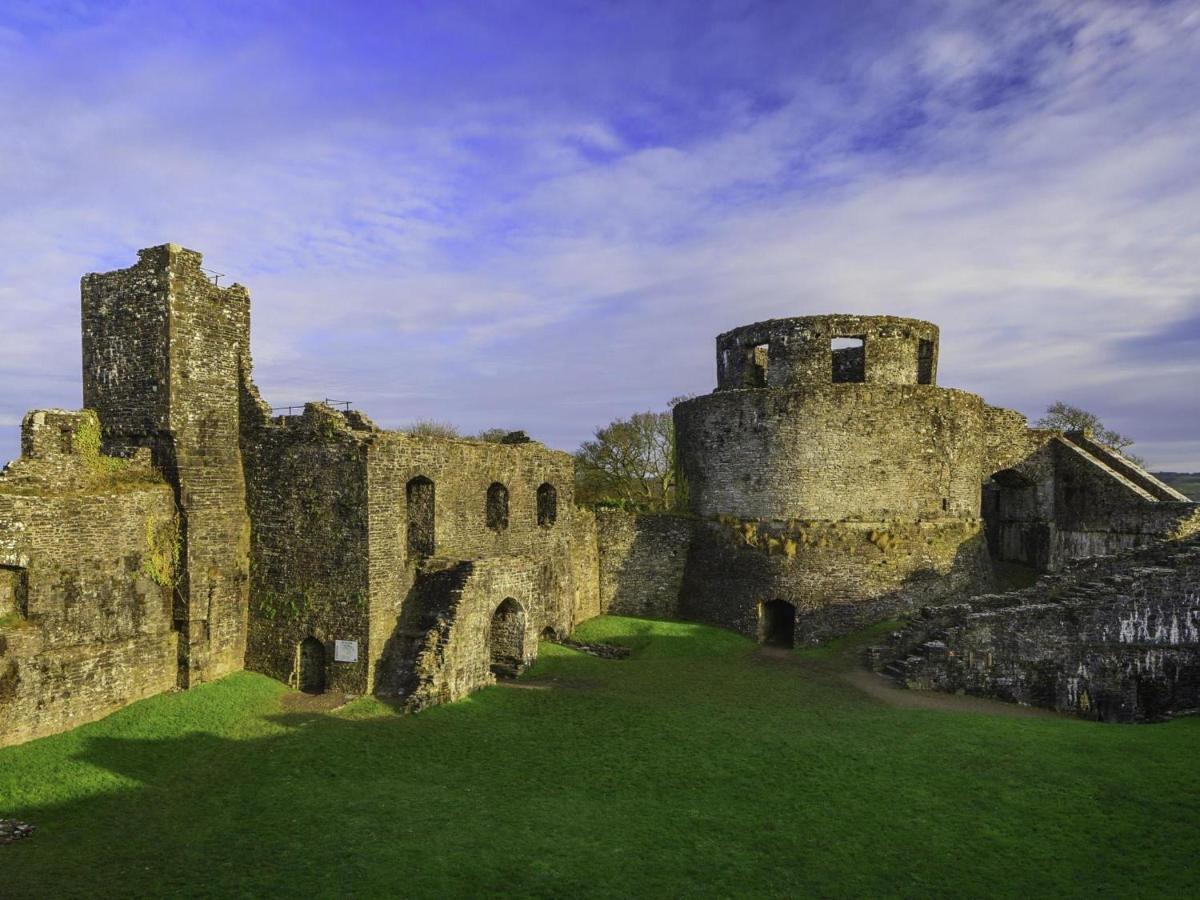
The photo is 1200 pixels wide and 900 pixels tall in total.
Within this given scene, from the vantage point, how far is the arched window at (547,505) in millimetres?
24594

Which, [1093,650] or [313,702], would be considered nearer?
[313,702]

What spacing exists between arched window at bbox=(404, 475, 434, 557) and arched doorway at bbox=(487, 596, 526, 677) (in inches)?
96.9

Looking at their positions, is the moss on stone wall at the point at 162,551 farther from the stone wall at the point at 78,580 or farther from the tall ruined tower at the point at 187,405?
the tall ruined tower at the point at 187,405

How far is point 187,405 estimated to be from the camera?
17.7 meters

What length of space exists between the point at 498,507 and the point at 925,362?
1489 centimetres

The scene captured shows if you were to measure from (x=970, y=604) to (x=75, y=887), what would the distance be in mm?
18901

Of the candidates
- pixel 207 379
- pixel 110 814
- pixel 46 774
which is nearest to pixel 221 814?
pixel 110 814

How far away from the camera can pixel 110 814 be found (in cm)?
1174

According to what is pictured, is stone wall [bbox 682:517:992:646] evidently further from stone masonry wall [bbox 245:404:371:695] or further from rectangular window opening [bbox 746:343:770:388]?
stone masonry wall [bbox 245:404:371:695]

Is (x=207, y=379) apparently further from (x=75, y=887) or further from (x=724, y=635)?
(x=724, y=635)

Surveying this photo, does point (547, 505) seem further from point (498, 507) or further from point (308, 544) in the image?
point (308, 544)

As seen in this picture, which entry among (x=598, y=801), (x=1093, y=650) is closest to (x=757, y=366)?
(x=1093, y=650)

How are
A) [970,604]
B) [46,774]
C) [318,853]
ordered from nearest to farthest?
[318,853], [46,774], [970,604]

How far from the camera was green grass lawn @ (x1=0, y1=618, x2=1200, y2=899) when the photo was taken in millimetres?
9586
